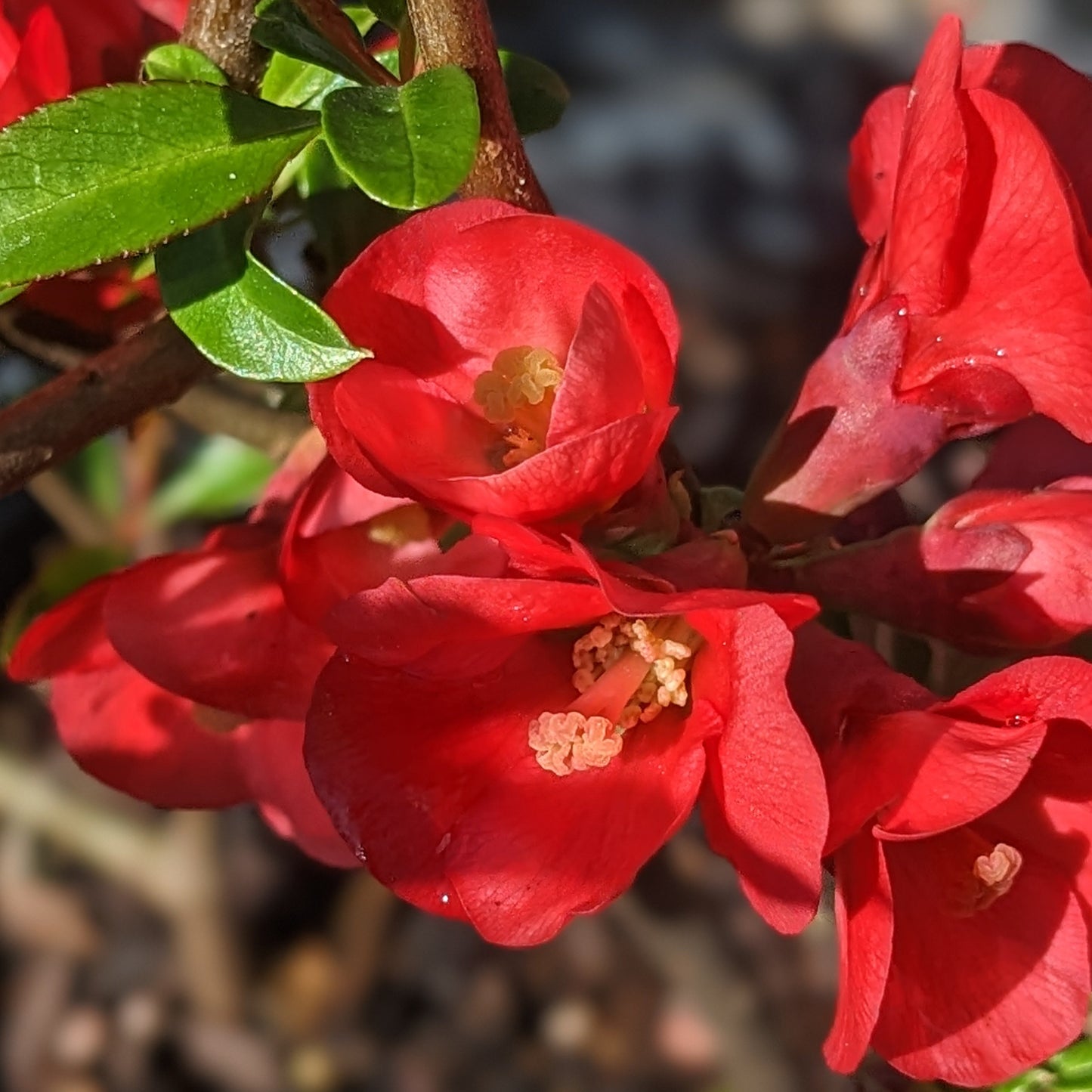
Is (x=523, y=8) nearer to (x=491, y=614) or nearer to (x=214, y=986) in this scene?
(x=214, y=986)

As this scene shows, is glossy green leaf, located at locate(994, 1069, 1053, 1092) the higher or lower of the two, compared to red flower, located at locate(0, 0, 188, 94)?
lower

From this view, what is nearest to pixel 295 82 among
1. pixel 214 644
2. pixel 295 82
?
pixel 295 82

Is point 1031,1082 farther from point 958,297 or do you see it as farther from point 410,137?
point 410,137

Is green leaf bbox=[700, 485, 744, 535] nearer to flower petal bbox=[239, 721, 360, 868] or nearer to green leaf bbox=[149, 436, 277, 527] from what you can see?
flower petal bbox=[239, 721, 360, 868]

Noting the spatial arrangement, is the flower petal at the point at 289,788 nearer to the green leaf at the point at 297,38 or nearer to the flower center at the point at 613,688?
the flower center at the point at 613,688

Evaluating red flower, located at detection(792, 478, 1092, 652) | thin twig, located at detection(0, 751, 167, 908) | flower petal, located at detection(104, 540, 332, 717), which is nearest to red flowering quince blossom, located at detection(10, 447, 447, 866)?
flower petal, located at detection(104, 540, 332, 717)

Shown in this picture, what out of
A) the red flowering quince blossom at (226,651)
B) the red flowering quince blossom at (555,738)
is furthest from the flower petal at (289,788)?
the red flowering quince blossom at (555,738)
